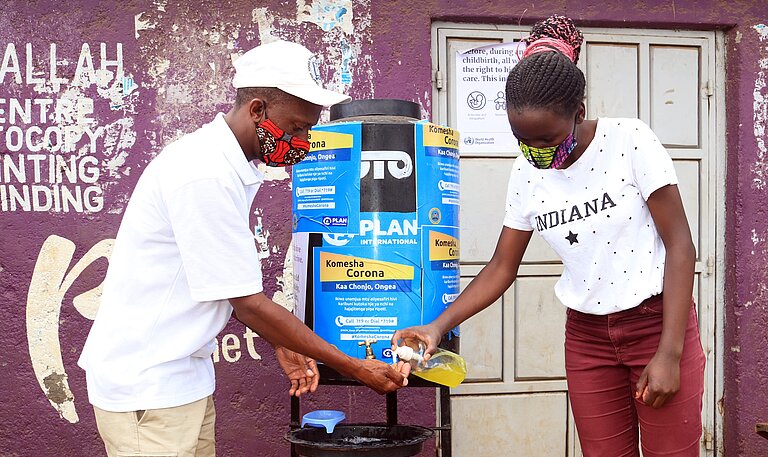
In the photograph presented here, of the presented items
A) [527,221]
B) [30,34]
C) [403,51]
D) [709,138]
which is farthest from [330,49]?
[709,138]

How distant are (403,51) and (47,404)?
8.00 ft

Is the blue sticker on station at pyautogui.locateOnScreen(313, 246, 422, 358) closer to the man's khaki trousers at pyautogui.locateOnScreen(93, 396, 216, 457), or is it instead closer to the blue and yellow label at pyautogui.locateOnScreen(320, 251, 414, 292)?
the blue and yellow label at pyautogui.locateOnScreen(320, 251, 414, 292)

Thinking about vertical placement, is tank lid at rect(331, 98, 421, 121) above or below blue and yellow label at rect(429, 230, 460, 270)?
above

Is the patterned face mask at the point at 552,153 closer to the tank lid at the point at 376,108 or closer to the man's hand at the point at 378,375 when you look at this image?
the tank lid at the point at 376,108

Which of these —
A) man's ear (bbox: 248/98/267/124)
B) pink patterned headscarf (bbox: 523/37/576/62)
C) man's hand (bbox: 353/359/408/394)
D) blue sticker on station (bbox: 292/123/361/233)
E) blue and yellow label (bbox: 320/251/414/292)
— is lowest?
man's hand (bbox: 353/359/408/394)

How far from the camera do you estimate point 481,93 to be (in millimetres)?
4246

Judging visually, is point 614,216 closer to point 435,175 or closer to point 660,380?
point 660,380

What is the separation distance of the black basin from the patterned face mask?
1.03m

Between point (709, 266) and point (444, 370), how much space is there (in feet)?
7.43

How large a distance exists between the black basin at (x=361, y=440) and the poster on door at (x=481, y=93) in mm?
1766

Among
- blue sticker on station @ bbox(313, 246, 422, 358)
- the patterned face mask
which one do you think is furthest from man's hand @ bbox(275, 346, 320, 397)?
the patterned face mask

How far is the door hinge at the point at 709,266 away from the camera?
4.40 m

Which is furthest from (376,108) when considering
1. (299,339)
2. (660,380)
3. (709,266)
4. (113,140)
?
(709,266)

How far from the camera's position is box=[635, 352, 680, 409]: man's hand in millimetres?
2250
